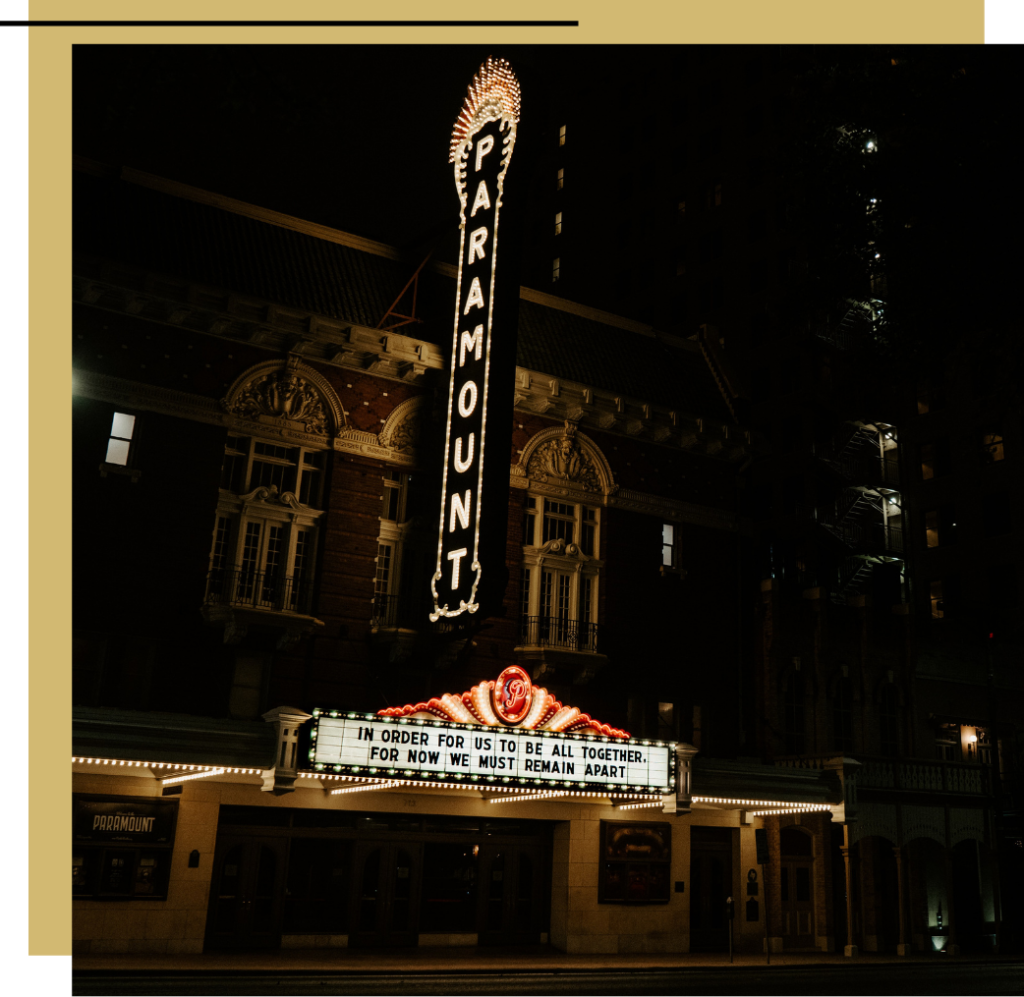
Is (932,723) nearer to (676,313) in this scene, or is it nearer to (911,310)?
(911,310)

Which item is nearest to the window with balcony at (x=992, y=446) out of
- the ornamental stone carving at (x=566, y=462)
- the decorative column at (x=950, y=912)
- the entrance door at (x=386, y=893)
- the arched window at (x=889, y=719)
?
the arched window at (x=889, y=719)

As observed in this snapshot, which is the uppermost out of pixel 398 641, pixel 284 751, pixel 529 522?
pixel 529 522

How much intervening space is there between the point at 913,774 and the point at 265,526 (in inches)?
738

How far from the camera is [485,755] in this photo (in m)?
21.8

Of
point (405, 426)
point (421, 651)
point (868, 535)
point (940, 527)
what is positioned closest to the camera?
point (421, 651)

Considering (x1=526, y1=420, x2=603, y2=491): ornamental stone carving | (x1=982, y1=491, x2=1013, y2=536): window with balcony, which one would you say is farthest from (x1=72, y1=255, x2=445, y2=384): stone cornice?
(x1=982, y1=491, x2=1013, y2=536): window with balcony

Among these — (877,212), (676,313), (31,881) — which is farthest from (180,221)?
(676,313)

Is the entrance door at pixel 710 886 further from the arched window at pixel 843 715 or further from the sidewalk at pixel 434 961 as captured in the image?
the arched window at pixel 843 715

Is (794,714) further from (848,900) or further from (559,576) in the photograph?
(559,576)

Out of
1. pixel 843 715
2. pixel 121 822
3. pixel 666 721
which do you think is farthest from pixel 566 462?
pixel 121 822

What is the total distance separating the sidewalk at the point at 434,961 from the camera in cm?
1880

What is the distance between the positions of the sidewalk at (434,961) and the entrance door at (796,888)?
3.12 feet

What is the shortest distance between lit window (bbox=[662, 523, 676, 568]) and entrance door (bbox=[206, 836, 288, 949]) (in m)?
12.8

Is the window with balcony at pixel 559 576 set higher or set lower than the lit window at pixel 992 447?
lower
